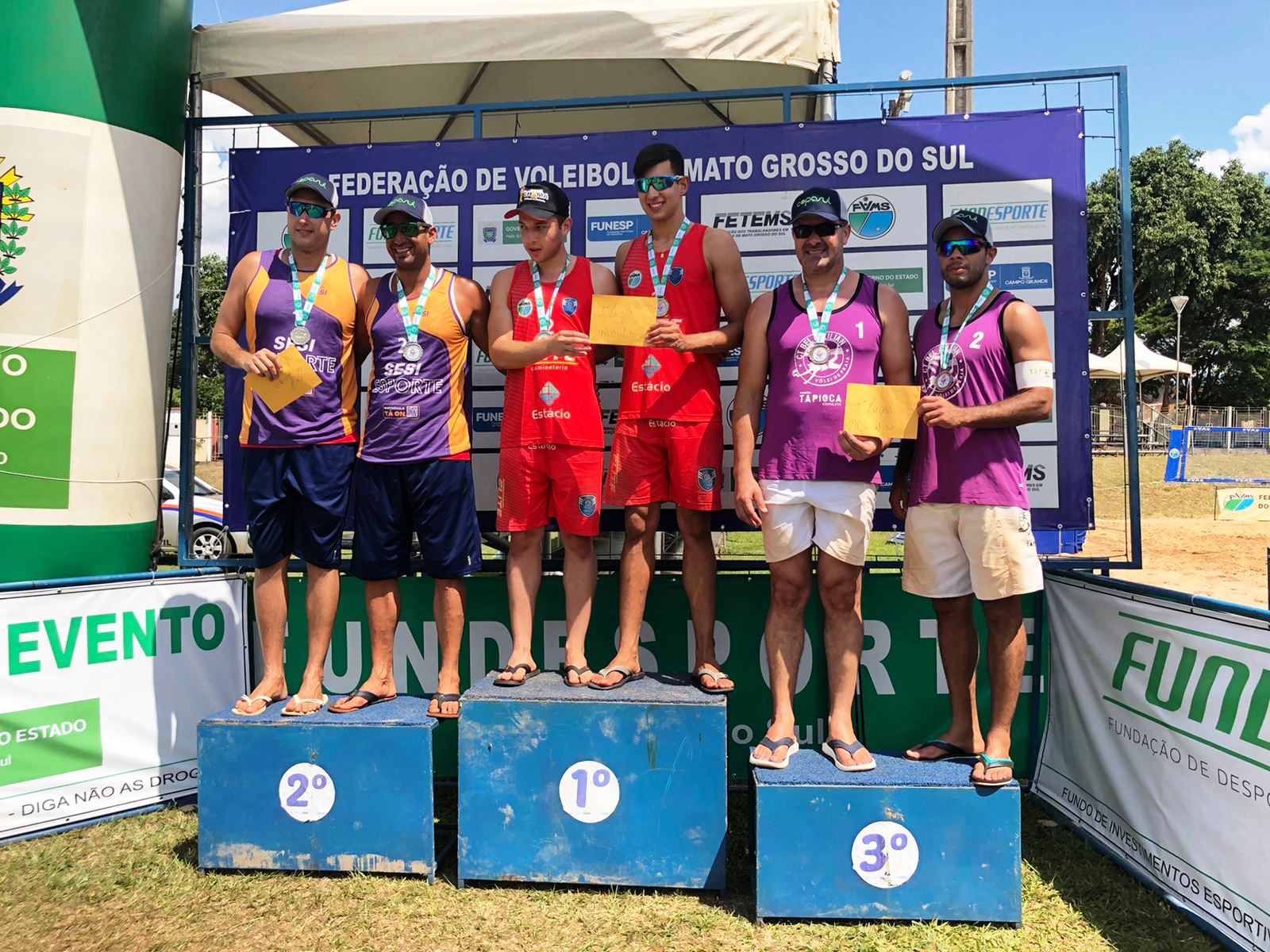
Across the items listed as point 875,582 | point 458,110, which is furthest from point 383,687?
point 458,110

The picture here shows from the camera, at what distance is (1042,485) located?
4.13 m

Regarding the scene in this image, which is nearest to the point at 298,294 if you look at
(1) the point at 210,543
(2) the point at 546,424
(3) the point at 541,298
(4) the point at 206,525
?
(3) the point at 541,298

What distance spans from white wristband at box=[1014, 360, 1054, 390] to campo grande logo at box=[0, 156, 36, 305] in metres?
4.28

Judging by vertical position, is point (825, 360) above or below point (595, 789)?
above

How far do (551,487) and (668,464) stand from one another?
0.48m

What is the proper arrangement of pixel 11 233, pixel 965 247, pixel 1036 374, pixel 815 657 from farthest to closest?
1. pixel 815 657
2. pixel 11 233
3. pixel 965 247
4. pixel 1036 374

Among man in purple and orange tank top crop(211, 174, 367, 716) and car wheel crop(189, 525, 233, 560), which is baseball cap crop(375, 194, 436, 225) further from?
car wheel crop(189, 525, 233, 560)

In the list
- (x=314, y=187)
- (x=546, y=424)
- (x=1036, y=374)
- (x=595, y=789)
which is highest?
(x=314, y=187)

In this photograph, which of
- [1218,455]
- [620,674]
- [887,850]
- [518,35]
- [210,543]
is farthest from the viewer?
[1218,455]

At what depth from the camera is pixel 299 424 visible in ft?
11.5

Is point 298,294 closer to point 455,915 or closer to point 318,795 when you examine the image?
point 318,795

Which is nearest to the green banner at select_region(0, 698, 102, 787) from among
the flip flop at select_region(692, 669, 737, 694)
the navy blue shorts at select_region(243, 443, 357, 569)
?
the navy blue shorts at select_region(243, 443, 357, 569)

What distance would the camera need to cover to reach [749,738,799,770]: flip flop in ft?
10.1

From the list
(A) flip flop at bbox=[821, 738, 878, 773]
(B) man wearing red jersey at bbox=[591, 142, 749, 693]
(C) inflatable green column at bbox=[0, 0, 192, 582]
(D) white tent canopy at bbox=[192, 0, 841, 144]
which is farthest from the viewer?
(D) white tent canopy at bbox=[192, 0, 841, 144]
